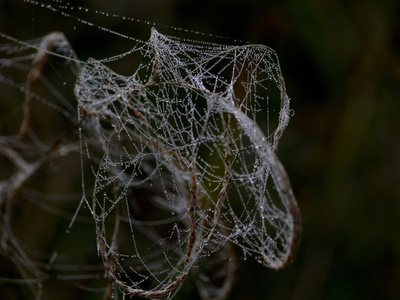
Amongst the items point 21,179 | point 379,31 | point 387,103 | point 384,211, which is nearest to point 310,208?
point 384,211

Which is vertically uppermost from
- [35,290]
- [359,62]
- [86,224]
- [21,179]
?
[359,62]

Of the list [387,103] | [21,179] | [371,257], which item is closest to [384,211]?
[371,257]

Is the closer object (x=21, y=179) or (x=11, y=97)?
(x=21, y=179)

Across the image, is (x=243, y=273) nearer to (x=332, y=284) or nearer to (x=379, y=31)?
(x=332, y=284)

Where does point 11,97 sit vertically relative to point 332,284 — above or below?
above

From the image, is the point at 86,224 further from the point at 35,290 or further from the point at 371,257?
the point at 371,257

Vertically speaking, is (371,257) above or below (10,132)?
A: below
